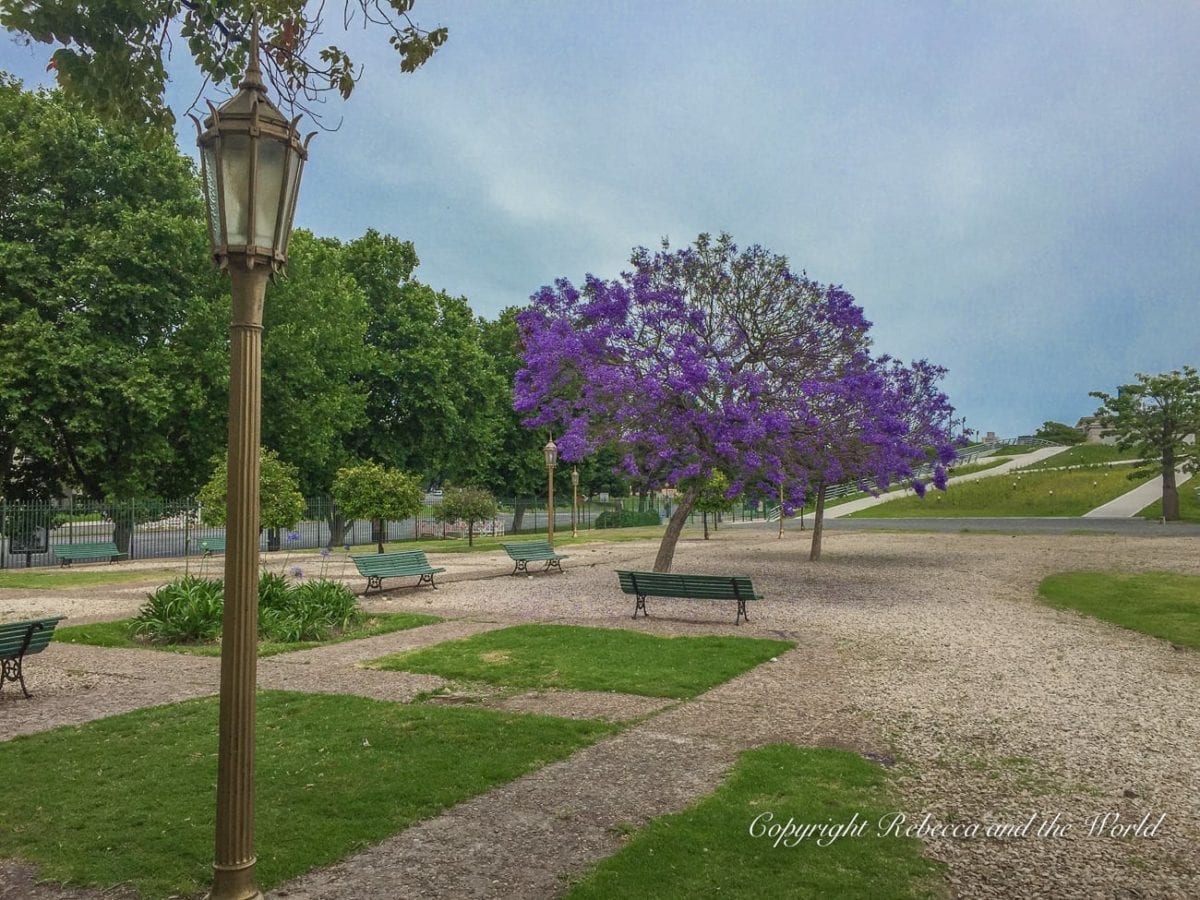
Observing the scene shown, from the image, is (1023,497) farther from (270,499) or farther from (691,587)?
(691,587)

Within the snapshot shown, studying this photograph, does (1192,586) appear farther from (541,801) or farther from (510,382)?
(510,382)

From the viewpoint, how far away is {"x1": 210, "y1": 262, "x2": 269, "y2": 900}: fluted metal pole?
328 centimetres

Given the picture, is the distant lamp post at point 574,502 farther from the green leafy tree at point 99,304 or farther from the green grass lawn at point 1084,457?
the green grass lawn at point 1084,457

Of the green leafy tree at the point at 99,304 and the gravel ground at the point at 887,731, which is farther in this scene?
the green leafy tree at the point at 99,304

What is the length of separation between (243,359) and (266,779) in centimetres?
351

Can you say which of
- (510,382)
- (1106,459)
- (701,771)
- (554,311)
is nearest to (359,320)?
(510,382)

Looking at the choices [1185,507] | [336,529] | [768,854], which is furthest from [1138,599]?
[1185,507]

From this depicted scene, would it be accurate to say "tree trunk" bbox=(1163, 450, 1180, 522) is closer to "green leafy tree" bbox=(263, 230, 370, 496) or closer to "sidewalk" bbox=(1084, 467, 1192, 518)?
"sidewalk" bbox=(1084, 467, 1192, 518)

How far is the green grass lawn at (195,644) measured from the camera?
36.1ft

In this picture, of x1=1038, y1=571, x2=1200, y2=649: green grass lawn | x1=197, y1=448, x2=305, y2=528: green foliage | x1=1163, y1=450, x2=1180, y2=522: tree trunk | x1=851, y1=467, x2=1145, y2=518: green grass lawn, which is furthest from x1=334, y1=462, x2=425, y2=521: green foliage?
x1=1163, y1=450, x2=1180, y2=522: tree trunk

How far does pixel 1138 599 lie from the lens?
623 inches

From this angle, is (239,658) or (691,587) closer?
(239,658)

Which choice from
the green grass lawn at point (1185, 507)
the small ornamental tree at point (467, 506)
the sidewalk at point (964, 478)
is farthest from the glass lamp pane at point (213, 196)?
the green grass lawn at point (1185, 507)

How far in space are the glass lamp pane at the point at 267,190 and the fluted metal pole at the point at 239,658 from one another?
1.04 ft
